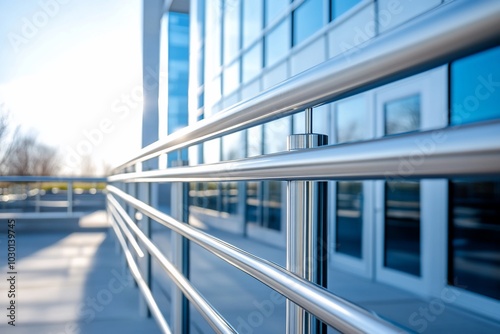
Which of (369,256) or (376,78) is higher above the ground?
(376,78)

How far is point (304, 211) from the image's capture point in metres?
0.85

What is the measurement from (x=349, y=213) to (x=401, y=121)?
201 cm

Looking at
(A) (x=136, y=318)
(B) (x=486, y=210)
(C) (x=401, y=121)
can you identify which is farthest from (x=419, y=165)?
(B) (x=486, y=210)

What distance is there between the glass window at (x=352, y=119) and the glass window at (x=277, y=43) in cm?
202

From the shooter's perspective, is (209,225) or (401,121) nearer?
(401,121)

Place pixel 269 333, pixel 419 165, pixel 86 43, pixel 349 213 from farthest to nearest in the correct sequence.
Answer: pixel 86 43, pixel 349 213, pixel 269 333, pixel 419 165

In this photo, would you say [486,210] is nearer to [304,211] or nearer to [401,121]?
[401,121]

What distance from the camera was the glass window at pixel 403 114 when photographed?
489cm

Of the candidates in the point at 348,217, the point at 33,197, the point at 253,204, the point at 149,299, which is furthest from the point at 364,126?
the point at 33,197

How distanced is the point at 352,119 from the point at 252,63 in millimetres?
4055

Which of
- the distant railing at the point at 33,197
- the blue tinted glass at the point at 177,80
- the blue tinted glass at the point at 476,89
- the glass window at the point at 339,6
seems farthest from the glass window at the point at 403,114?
the blue tinted glass at the point at 177,80

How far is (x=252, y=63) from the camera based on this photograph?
9.65 metres

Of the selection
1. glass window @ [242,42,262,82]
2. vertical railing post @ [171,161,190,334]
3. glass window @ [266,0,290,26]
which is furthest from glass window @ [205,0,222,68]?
vertical railing post @ [171,161,190,334]

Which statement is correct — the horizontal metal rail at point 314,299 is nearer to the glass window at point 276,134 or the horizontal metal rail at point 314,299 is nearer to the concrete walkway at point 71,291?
the concrete walkway at point 71,291
